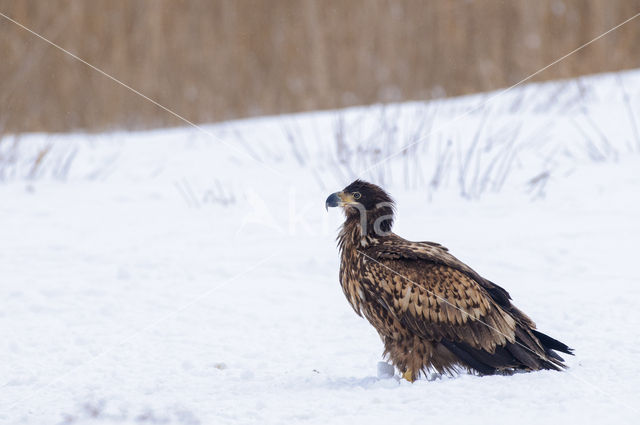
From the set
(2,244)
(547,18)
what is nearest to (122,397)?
(2,244)

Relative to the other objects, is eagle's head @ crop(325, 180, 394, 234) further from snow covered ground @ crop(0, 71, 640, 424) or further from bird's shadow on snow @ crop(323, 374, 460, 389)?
bird's shadow on snow @ crop(323, 374, 460, 389)

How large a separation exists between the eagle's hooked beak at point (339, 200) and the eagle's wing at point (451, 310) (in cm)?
60

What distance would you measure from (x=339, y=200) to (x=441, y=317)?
2.92 feet

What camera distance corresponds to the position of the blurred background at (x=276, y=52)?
11172mm

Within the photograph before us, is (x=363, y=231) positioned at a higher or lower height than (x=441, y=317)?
higher

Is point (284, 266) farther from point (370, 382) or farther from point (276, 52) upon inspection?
point (276, 52)

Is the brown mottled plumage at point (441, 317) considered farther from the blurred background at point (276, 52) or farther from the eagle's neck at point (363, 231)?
the blurred background at point (276, 52)

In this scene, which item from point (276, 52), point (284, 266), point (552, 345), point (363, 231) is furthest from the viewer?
point (276, 52)

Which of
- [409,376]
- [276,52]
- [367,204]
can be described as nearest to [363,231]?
[367,204]

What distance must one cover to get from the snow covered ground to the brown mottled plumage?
0.23 metres

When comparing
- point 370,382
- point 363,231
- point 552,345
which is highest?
point 363,231

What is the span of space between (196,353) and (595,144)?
5361 mm

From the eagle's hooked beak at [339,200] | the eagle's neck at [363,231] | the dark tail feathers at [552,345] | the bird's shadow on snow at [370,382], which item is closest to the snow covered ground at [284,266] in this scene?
the bird's shadow on snow at [370,382]

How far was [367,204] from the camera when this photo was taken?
425 centimetres
